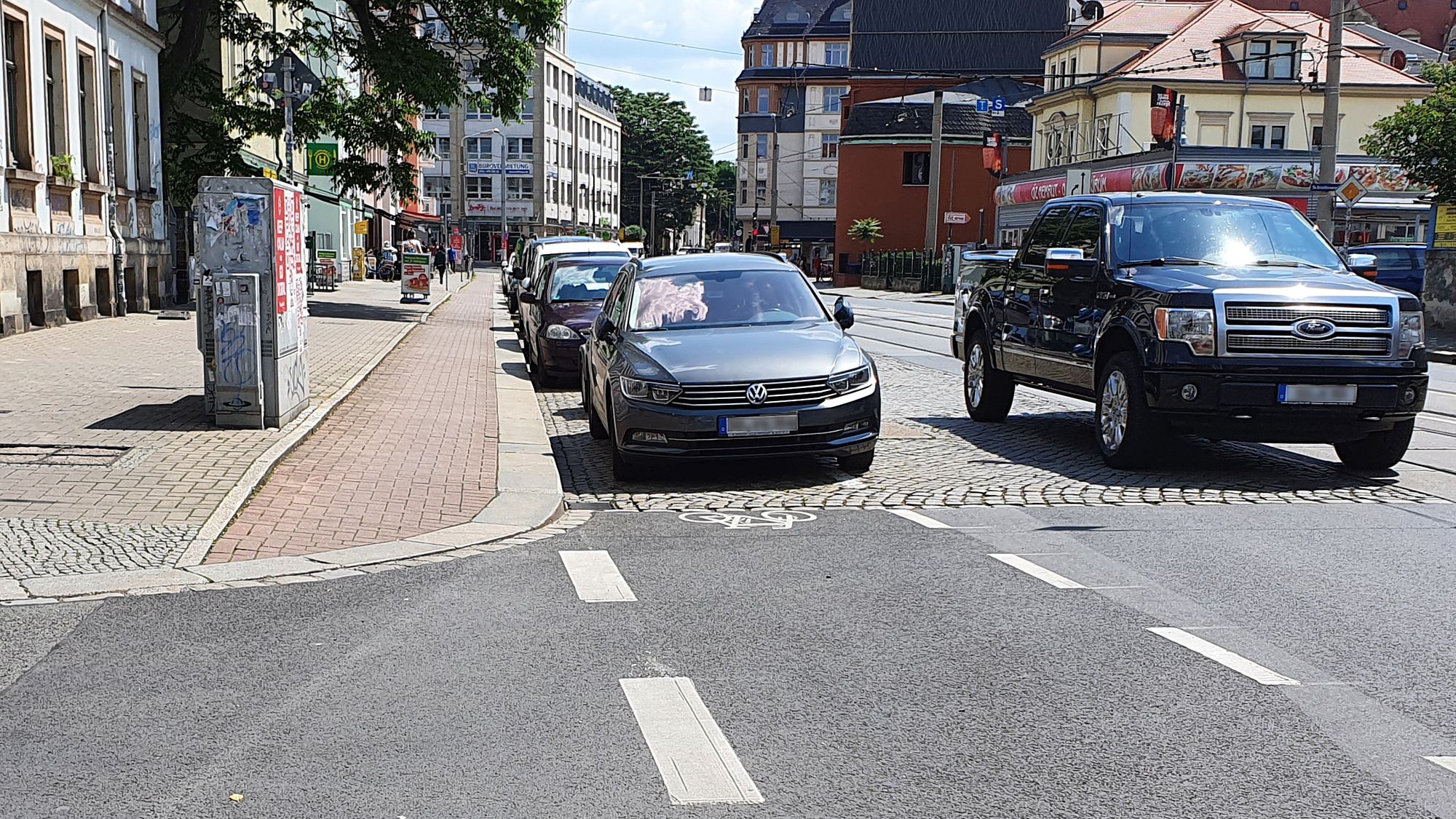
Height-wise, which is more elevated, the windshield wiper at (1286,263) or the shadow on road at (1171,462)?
the windshield wiper at (1286,263)

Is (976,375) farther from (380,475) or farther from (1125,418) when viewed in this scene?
(380,475)

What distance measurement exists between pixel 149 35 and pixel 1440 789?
29016 mm

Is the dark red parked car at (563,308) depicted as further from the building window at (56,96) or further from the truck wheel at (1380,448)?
the building window at (56,96)

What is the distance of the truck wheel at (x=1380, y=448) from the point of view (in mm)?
10008

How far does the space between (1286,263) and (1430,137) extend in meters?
19.2

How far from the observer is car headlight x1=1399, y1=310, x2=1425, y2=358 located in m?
9.64

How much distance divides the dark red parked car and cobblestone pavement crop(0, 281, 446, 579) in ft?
7.08

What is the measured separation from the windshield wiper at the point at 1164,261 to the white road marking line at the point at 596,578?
508 centimetres

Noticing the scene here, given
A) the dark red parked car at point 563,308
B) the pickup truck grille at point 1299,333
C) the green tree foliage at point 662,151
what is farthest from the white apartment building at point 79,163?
the green tree foliage at point 662,151

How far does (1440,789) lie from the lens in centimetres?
404

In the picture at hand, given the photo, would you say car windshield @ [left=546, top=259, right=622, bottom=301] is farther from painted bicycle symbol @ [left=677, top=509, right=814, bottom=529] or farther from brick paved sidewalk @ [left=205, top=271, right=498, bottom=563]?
painted bicycle symbol @ [left=677, top=509, right=814, bottom=529]

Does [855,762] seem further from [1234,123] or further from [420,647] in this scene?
[1234,123]

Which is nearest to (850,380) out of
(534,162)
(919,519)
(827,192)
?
(919,519)

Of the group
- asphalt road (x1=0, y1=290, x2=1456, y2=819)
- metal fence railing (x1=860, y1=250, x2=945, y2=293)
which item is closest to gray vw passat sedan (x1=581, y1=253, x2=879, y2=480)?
asphalt road (x1=0, y1=290, x2=1456, y2=819)
